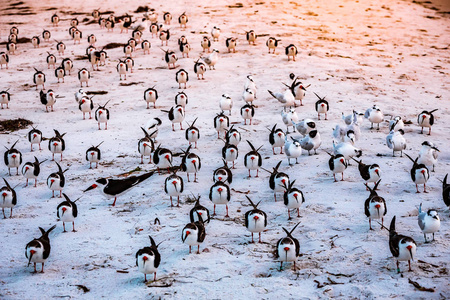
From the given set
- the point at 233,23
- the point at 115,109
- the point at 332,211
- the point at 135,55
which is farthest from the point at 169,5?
the point at 332,211

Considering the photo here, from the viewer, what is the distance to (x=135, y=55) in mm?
28172

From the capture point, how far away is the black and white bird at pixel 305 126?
1708cm

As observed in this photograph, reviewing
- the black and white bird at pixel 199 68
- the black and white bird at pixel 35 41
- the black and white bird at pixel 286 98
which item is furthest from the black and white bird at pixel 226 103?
the black and white bird at pixel 35 41

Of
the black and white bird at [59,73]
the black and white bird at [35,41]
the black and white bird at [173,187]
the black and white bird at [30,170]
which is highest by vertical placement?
the black and white bird at [35,41]

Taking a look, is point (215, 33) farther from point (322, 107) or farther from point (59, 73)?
point (322, 107)

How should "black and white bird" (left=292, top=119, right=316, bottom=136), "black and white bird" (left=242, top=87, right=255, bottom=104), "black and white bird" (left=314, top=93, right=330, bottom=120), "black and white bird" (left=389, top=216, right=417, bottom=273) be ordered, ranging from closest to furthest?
"black and white bird" (left=389, top=216, right=417, bottom=273), "black and white bird" (left=292, top=119, right=316, bottom=136), "black and white bird" (left=314, top=93, right=330, bottom=120), "black and white bird" (left=242, top=87, right=255, bottom=104)

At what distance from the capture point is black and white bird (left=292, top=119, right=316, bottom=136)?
672 inches

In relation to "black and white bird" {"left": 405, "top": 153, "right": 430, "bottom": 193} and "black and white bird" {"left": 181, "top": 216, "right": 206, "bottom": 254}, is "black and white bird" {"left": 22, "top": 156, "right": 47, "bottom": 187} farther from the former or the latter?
"black and white bird" {"left": 405, "top": 153, "right": 430, "bottom": 193}

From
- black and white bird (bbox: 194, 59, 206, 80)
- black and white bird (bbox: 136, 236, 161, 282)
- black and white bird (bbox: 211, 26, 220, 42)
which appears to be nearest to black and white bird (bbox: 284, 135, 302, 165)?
black and white bird (bbox: 136, 236, 161, 282)

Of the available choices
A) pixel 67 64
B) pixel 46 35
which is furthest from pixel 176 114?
pixel 46 35

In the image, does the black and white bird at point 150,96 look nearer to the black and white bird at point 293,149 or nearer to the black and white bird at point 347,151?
the black and white bird at point 293,149

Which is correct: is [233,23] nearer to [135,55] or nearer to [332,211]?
[135,55]

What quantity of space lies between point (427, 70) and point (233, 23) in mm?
12093

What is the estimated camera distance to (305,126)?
17.2m
